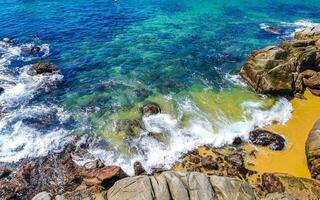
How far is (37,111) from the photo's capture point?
1355 inches

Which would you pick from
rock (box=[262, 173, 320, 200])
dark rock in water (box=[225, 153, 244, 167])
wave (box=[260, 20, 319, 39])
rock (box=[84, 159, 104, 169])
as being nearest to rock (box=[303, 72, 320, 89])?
dark rock in water (box=[225, 153, 244, 167])

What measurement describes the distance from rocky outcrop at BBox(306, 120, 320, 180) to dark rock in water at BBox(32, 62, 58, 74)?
95.0 feet

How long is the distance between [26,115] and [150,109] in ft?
40.8

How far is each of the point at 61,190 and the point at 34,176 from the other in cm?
284

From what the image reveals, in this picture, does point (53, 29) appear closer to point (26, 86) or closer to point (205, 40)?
point (26, 86)

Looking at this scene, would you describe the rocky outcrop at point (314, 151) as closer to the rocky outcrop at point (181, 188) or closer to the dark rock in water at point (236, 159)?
the dark rock in water at point (236, 159)

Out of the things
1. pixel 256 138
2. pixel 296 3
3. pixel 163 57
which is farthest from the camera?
pixel 296 3

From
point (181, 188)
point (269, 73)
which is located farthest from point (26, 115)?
point (269, 73)

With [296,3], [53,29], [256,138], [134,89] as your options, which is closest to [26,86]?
[134,89]

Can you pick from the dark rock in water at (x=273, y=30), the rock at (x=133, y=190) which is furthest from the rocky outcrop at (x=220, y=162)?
the dark rock in water at (x=273, y=30)

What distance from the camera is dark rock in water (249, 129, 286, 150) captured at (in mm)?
29859

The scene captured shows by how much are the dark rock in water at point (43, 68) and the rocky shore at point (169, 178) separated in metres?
13.3

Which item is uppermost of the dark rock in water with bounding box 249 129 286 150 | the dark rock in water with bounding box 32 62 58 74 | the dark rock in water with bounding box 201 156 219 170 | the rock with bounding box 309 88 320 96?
the dark rock in water with bounding box 32 62 58 74

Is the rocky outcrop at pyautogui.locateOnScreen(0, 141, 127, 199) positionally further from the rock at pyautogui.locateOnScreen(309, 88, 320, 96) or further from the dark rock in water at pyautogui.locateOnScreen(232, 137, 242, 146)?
the rock at pyautogui.locateOnScreen(309, 88, 320, 96)
